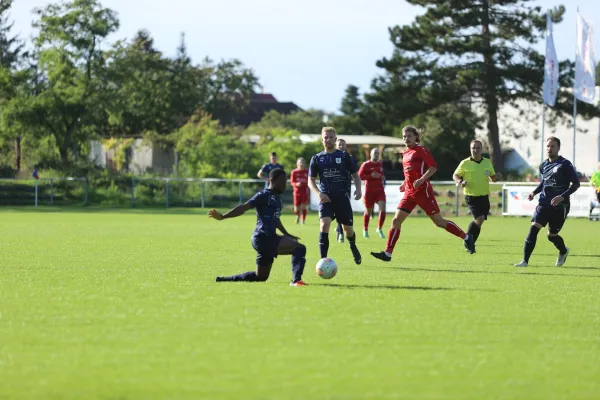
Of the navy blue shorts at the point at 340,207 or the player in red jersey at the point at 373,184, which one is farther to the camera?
the player in red jersey at the point at 373,184

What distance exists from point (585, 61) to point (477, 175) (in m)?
27.8

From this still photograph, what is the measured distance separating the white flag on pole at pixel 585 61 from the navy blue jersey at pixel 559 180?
3070 cm

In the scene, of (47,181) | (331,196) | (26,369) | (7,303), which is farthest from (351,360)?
(47,181)

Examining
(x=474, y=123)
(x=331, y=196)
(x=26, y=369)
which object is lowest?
(x=26, y=369)

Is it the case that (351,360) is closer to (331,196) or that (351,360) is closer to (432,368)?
(432,368)

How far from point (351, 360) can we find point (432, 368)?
56 cm

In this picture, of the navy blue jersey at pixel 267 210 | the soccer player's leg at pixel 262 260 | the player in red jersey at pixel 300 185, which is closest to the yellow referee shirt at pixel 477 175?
the soccer player's leg at pixel 262 260

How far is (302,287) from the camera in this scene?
12023 mm

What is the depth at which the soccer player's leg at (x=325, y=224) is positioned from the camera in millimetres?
15211

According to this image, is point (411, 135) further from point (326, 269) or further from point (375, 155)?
point (375, 155)

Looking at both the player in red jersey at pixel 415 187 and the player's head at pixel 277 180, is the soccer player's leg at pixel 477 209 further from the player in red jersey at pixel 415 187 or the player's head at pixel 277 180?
the player's head at pixel 277 180

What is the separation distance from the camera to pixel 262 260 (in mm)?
12336

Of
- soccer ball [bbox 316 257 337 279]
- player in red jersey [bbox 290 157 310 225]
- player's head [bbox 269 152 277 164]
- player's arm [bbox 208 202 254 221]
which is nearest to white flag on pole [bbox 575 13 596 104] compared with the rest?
player in red jersey [bbox 290 157 310 225]

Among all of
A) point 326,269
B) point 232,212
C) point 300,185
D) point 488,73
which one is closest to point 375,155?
point 300,185
